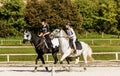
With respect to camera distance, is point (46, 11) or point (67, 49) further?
point (46, 11)

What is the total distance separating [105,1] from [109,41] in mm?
15152

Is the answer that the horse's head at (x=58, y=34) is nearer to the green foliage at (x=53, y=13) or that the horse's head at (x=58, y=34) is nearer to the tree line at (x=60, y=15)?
the tree line at (x=60, y=15)

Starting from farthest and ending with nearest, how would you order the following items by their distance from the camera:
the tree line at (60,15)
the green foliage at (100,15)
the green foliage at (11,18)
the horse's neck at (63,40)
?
1. the green foliage at (100,15)
2. the green foliage at (11,18)
3. the tree line at (60,15)
4. the horse's neck at (63,40)

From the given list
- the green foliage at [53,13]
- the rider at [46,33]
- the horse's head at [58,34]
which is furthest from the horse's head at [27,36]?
the green foliage at [53,13]

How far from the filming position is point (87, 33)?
176 ft

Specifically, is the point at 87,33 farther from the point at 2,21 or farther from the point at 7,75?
the point at 7,75

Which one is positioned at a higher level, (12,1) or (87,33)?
(12,1)

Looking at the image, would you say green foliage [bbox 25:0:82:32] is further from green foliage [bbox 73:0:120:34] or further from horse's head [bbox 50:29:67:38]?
horse's head [bbox 50:29:67:38]

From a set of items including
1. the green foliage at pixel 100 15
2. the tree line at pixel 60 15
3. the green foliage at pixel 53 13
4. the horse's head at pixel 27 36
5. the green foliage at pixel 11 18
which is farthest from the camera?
the green foliage at pixel 100 15

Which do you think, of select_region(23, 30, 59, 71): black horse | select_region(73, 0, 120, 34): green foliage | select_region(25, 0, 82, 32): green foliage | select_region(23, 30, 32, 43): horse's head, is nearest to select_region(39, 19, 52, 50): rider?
select_region(23, 30, 59, 71): black horse

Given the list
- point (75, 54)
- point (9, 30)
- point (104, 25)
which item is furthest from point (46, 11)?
point (75, 54)

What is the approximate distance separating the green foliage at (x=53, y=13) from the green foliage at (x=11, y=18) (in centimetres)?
286

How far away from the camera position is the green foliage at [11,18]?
51969 mm

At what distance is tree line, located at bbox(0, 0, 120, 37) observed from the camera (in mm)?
49169
